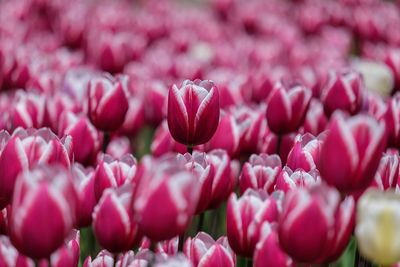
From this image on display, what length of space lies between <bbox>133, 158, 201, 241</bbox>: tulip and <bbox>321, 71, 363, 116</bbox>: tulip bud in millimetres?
959

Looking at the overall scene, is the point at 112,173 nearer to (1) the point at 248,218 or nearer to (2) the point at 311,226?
(1) the point at 248,218

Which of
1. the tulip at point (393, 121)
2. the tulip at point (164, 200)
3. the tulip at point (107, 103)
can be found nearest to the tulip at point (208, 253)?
the tulip at point (164, 200)

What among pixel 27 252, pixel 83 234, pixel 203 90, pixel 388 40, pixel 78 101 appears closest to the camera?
pixel 27 252

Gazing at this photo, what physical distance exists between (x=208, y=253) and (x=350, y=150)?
0.33 meters

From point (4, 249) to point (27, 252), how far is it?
0.24m

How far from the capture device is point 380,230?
967 mm

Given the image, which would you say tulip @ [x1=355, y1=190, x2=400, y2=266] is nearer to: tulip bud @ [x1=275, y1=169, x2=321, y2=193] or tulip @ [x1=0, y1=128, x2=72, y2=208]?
tulip bud @ [x1=275, y1=169, x2=321, y2=193]

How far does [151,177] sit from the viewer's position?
995 millimetres

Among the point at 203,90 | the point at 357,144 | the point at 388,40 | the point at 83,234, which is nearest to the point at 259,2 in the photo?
the point at 388,40

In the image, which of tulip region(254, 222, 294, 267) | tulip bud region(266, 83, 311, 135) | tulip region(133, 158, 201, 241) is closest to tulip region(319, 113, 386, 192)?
tulip region(254, 222, 294, 267)

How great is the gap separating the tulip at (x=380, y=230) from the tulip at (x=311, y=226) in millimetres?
43

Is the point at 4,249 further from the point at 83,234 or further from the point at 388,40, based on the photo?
the point at 388,40

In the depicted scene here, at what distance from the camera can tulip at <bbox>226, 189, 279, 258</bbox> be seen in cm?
121

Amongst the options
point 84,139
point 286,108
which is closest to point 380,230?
point 286,108
